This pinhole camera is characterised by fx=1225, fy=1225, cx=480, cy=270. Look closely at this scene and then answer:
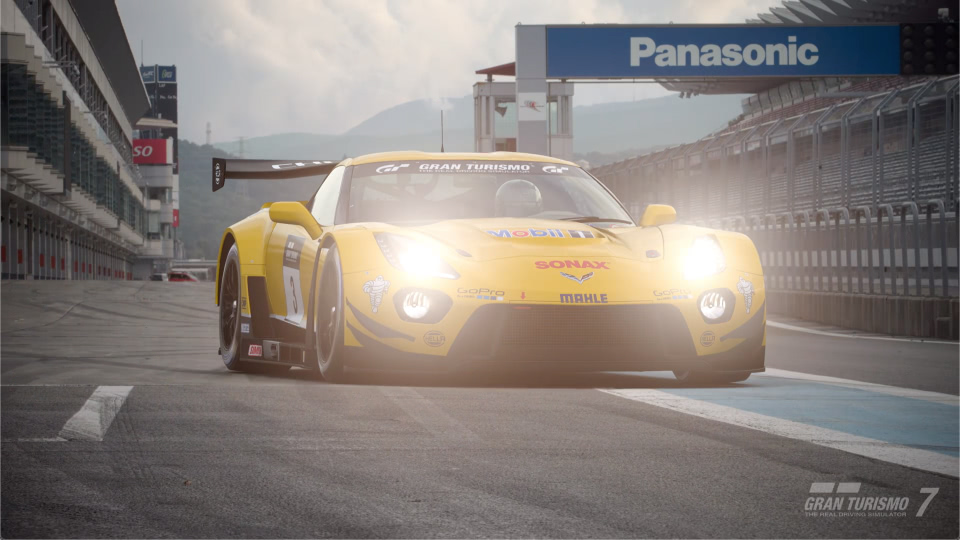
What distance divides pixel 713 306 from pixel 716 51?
2614 cm

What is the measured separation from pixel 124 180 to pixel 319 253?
9046cm

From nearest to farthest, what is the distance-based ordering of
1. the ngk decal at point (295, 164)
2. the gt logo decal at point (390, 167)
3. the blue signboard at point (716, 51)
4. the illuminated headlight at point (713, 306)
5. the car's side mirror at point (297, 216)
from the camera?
1. the illuminated headlight at point (713, 306)
2. the car's side mirror at point (297, 216)
3. the gt logo decal at point (390, 167)
4. the ngk decal at point (295, 164)
5. the blue signboard at point (716, 51)

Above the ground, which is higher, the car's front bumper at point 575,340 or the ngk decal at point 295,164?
the ngk decal at point 295,164

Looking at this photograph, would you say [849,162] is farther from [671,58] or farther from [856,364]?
[856,364]

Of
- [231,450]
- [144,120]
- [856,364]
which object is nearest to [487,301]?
[856,364]

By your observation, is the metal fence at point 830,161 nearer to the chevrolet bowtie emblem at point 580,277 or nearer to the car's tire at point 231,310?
the car's tire at point 231,310

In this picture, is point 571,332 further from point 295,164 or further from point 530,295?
point 295,164

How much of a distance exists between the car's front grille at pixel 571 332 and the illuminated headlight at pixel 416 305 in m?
0.18

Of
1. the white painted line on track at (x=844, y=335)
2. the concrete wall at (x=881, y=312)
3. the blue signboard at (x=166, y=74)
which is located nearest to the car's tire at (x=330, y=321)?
the white painted line on track at (x=844, y=335)

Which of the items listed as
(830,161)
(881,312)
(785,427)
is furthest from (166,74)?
(881,312)

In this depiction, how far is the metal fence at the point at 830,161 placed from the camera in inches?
909

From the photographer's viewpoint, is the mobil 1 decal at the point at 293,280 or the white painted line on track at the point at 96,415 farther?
the white painted line on track at the point at 96,415

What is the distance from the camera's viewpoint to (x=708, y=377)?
164 inches

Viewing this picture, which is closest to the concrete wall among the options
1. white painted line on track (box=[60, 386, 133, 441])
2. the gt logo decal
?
white painted line on track (box=[60, 386, 133, 441])
